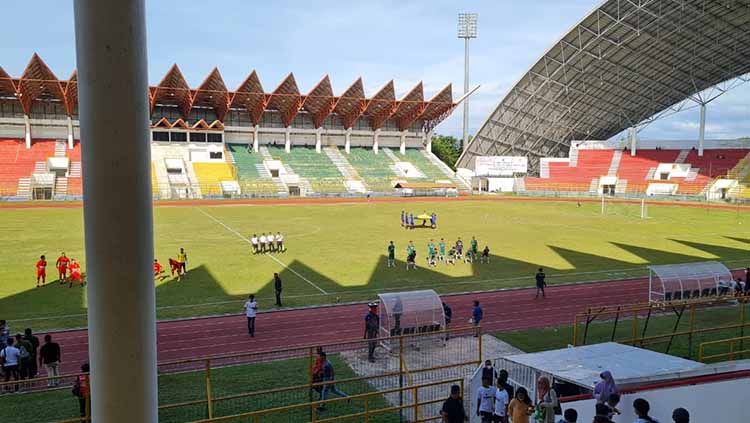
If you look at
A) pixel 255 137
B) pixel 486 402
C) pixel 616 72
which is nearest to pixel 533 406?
pixel 486 402

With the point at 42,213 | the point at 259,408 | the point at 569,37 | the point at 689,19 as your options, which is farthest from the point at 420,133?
the point at 259,408

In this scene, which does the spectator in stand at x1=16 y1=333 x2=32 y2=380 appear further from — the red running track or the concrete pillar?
the concrete pillar

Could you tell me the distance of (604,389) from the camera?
7.83 m

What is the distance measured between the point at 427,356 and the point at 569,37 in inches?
2252

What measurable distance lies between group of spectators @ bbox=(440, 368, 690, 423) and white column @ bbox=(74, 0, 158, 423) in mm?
4569

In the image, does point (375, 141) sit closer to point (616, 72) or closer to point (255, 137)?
point (255, 137)

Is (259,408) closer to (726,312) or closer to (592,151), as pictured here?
(726,312)

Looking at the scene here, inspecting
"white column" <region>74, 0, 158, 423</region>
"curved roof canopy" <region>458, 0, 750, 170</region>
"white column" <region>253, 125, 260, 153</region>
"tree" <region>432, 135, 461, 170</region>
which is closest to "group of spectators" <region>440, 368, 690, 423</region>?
"white column" <region>74, 0, 158, 423</region>

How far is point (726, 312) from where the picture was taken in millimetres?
18906

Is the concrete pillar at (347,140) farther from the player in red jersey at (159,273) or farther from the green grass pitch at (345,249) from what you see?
the player in red jersey at (159,273)

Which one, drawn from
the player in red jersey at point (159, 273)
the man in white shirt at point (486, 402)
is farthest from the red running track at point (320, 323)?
the man in white shirt at point (486, 402)

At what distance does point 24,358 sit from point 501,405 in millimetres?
10137

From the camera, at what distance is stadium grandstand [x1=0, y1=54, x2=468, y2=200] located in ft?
216

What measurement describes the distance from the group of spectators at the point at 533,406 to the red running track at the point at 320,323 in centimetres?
796
